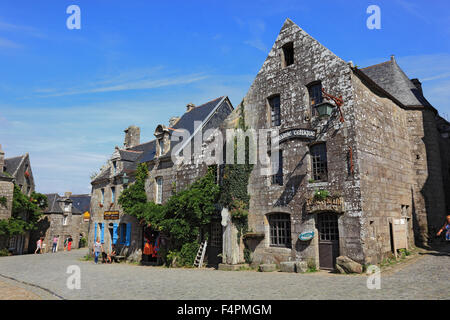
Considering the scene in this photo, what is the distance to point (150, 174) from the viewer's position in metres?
19.6

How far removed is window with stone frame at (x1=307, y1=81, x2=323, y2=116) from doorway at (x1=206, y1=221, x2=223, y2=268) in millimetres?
6748

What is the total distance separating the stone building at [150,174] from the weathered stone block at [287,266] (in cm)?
400

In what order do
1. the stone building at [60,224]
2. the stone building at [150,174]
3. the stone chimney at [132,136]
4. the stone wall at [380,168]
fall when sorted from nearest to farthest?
the stone wall at [380,168] → the stone building at [150,174] → the stone chimney at [132,136] → the stone building at [60,224]

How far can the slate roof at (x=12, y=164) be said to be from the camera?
98.4 feet

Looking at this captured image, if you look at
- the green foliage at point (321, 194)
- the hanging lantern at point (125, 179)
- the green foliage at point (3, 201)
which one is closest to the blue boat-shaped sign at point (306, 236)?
the green foliage at point (321, 194)

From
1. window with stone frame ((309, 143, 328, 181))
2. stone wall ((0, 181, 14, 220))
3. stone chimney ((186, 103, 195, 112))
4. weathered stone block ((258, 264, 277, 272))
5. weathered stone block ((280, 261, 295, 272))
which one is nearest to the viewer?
weathered stone block ((280, 261, 295, 272))

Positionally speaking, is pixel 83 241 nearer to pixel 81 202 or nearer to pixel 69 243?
pixel 69 243

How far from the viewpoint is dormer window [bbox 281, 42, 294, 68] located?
568 inches

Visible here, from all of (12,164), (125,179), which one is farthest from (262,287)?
(12,164)

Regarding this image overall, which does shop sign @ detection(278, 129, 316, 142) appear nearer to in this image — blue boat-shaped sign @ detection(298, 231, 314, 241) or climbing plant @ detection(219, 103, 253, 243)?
climbing plant @ detection(219, 103, 253, 243)

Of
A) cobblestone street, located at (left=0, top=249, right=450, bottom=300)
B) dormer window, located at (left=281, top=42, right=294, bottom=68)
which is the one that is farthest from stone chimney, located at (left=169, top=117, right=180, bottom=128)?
cobblestone street, located at (left=0, top=249, right=450, bottom=300)

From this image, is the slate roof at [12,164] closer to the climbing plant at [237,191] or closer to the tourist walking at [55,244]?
the tourist walking at [55,244]
